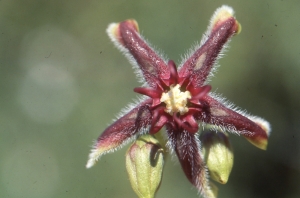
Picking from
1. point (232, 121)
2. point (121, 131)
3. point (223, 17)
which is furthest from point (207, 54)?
point (121, 131)

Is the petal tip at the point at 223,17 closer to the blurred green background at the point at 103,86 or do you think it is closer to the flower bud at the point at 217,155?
the flower bud at the point at 217,155

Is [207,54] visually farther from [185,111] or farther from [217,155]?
[217,155]

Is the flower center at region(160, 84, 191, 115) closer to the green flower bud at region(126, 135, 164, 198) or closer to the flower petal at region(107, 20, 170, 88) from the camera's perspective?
the flower petal at region(107, 20, 170, 88)

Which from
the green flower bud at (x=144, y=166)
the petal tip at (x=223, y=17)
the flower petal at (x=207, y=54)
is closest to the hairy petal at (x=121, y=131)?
the green flower bud at (x=144, y=166)

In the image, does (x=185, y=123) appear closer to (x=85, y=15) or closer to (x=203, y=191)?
(x=203, y=191)

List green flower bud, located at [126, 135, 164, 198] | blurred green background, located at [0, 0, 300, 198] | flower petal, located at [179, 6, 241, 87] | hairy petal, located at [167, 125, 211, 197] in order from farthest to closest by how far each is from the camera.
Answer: blurred green background, located at [0, 0, 300, 198] → flower petal, located at [179, 6, 241, 87] → hairy petal, located at [167, 125, 211, 197] → green flower bud, located at [126, 135, 164, 198]

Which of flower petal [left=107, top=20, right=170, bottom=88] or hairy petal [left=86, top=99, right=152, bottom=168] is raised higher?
flower petal [left=107, top=20, right=170, bottom=88]

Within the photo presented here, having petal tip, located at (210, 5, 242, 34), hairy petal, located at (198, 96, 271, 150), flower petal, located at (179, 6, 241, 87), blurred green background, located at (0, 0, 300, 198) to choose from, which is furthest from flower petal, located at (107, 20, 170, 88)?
blurred green background, located at (0, 0, 300, 198)
